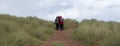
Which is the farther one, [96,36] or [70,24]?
[70,24]

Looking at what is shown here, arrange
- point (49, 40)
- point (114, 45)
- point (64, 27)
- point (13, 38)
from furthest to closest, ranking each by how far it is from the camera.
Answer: point (64, 27)
point (49, 40)
point (13, 38)
point (114, 45)

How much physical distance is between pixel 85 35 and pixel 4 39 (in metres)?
4.03

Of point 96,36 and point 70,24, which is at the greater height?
point 96,36

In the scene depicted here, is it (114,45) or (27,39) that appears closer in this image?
(114,45)

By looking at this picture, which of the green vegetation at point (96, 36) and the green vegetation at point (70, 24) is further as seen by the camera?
the green vegetation at point (70, 24)

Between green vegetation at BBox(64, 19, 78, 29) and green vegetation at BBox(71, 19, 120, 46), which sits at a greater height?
green vegetation at BBox(71, 19, 120, 46)

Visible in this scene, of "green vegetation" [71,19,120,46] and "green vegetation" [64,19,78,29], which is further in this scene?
"green vegetation" [64,19,78,29]

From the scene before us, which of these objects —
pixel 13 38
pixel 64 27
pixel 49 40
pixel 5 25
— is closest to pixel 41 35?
pixel 49 40

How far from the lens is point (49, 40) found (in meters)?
17.6

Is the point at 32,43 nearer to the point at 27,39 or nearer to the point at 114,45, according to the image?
the point at 27,39

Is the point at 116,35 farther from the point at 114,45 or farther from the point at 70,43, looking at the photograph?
the point at 70,43

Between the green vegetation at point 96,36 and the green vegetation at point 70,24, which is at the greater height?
the green vegetation at point 96,36

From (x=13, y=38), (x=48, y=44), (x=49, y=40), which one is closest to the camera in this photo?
(x=13, y=38)

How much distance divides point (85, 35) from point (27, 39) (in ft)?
9.46
